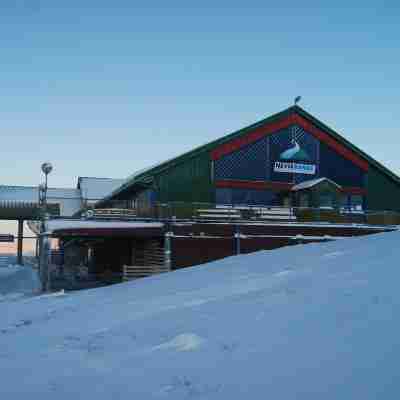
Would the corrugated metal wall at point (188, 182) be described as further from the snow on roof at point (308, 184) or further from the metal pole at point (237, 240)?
the snow on roof at point (308, 184)

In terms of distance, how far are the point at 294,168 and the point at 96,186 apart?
2837 centimetres

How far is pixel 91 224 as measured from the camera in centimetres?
2016

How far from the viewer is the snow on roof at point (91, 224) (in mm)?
19188

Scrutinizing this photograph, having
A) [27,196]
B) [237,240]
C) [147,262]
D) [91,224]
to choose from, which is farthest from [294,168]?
[27,196]

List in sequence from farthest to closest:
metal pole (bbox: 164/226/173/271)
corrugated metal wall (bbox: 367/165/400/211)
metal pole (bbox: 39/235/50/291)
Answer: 1. corrugated metal wall (bbox: 367/165/400/211)
2. metal pole (bbox: 164/226/173/271)
3. metal pole (bbox: 39/235/50/291)

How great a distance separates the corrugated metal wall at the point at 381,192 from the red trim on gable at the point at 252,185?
19.8 ft

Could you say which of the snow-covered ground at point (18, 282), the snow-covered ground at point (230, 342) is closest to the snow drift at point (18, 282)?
the snow-covered ground at point (18, 282)

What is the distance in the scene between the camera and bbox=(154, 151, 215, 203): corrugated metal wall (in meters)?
24.8

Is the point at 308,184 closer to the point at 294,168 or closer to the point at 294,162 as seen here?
the point at 294,168

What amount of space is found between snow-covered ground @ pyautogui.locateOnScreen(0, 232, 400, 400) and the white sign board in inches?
590

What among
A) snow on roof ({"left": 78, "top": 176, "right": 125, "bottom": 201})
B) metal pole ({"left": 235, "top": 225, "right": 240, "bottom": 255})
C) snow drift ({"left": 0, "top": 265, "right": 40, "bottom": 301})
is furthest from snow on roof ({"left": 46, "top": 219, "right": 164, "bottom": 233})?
snow on roof ({"left": 78, "top": 176, "right": 125, "bottom": 201})

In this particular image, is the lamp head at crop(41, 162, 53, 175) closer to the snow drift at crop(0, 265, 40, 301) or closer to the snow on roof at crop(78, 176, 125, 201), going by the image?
the snow drift at crop(0, 265, 40, 301)

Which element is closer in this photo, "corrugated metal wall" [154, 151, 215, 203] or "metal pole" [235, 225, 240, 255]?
"metal pole" [235, 225, 240, 255]

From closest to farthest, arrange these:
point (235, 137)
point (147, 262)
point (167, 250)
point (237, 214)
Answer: point (167, 250)
point (237, 214)
point (147, 262)
point (235, 137)
